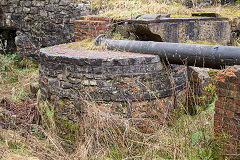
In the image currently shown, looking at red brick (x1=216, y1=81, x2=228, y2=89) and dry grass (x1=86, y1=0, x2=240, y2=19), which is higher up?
dry grass (x1=86, y1=0, x2=240, y2=19)

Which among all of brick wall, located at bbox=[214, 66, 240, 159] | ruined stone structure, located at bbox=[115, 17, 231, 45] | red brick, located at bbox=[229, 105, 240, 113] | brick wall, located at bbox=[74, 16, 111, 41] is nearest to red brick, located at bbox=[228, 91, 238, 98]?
brick wall, located at bbox=[214, 66, 240, 159]

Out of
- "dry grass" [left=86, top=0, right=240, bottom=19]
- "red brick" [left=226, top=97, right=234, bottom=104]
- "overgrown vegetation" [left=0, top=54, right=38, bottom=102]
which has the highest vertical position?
"dry grass" [left=86, top=0, right=240, bottom=19]

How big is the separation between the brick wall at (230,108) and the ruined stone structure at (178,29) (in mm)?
2412

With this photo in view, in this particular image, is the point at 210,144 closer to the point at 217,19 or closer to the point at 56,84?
the point at 56,84

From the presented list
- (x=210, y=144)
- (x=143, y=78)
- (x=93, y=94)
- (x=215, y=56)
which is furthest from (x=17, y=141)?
(x=215, y=56)

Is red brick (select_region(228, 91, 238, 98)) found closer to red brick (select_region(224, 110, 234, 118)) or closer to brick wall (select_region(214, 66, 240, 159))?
brick wall (select_region(214, 66, 240, 159))

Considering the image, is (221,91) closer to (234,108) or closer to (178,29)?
(234,108)

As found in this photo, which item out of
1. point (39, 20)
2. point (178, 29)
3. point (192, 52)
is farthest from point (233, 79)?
point (39, 20)

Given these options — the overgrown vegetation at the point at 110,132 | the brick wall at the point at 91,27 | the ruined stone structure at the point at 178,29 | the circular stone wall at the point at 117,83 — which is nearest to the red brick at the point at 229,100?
the overgrown vegetation at the point at 110,132

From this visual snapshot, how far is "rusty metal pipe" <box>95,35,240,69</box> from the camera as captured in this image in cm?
343

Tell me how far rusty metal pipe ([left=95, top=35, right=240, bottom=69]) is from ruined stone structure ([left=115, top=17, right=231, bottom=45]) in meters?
0.88

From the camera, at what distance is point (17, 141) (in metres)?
3.68

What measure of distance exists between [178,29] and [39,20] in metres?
4.15

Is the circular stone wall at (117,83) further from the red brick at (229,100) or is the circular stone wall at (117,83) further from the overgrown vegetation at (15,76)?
the overgrown vegetation at (15,76)
